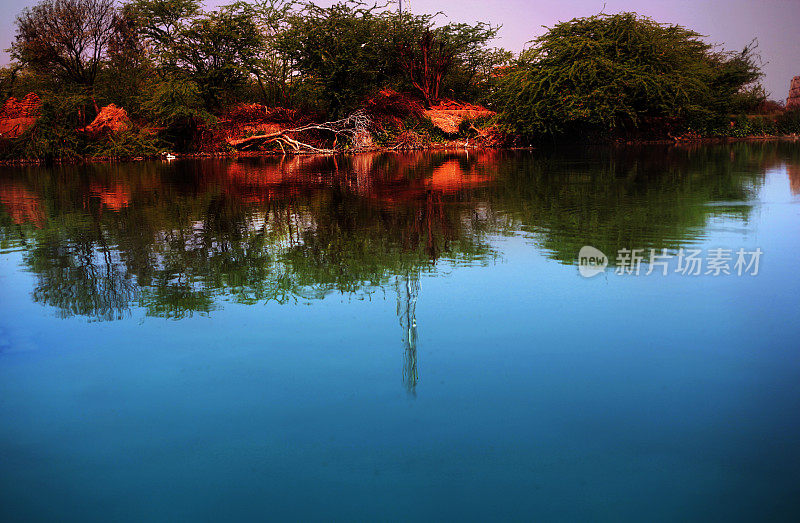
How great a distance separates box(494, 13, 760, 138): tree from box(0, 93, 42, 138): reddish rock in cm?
1716

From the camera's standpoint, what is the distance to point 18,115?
77.5 feet

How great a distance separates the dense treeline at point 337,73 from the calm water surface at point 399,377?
57.3 ft

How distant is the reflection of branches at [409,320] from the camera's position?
312 cm

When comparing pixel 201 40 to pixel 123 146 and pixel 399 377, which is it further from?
pixel 399 377

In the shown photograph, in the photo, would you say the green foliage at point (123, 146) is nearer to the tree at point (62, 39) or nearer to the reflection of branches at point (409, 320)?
the tree at point (62, 39)

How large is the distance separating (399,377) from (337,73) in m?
24.8

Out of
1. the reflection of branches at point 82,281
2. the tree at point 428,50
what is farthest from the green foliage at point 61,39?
the reflection of branches at point 82,281

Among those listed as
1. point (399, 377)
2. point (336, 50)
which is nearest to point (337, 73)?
point (336, 50)

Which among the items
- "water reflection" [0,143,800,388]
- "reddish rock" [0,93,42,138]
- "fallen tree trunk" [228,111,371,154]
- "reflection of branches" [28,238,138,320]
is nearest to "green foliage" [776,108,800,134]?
"fallen tree trunk" [228,111,371,154]

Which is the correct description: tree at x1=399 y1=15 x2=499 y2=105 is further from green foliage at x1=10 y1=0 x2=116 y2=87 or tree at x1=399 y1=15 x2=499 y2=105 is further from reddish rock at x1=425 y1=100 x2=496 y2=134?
green foliage at x1=10 y1=0 x2=116 y2=87

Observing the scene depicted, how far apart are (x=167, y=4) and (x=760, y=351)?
1053 inches

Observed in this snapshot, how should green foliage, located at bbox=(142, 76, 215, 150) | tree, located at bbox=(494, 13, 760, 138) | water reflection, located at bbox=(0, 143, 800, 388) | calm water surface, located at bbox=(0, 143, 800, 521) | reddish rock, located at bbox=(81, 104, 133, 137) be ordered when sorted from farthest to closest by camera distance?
1. green foliage, located at bbox=(142, 76, 215, 150)
2. reddish rock, located at bbox=(81, 104, 133, 137)
3. tree, located at bbox=(494, 13, 760, 138)
4. water reflection, located at bbox=(0, 143, 800, 388)
5. calm water surface, located at bbox=(0, 143, 800, 521)

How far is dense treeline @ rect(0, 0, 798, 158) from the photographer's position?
22.8 m

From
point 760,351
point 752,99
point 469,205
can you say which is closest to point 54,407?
point 760,351
